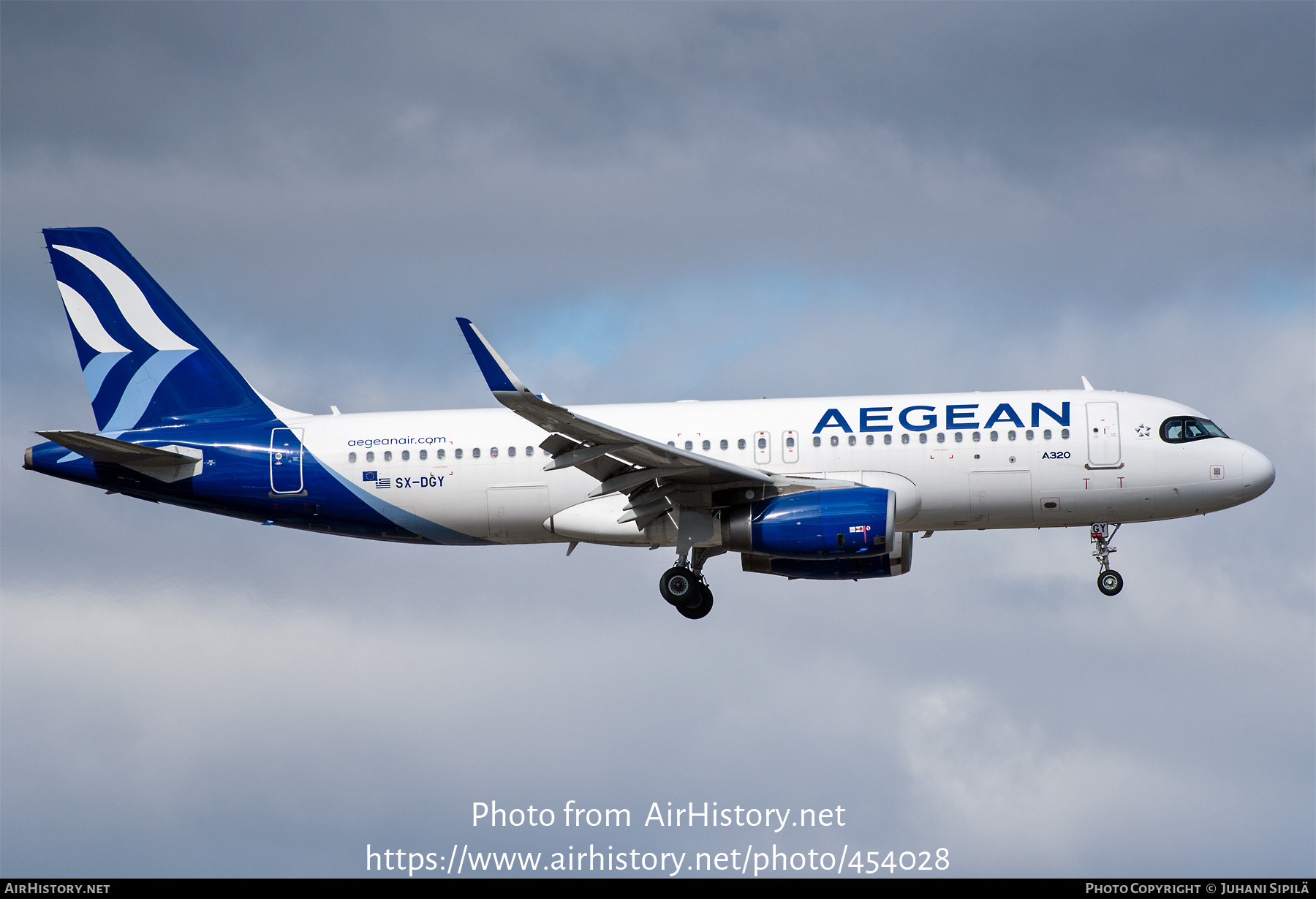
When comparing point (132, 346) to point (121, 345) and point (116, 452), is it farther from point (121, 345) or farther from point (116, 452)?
point (116, 452)

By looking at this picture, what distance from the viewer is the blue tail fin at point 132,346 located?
36000mm

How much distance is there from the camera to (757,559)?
3481 centimetres

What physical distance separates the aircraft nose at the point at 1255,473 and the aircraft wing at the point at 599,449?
466 inches

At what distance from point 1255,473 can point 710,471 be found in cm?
1371

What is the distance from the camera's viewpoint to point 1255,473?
107 feet

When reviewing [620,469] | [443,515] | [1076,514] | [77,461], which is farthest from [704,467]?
[77,461]

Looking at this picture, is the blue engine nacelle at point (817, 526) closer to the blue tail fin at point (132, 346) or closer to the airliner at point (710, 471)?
the airliner at point (710, 471)

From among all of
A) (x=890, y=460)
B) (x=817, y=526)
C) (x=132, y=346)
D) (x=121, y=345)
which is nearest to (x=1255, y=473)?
(x=890, y=460)

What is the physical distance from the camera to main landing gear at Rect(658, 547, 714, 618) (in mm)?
33469

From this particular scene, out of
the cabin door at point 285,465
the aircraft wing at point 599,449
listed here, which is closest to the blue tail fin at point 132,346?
the cabin door at point 285,465

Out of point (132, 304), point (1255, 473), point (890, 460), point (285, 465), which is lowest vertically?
point (1255, 473)

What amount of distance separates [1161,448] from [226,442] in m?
23.9

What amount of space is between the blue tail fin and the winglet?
431 inches

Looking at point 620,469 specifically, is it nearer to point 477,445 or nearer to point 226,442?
point 477,445
